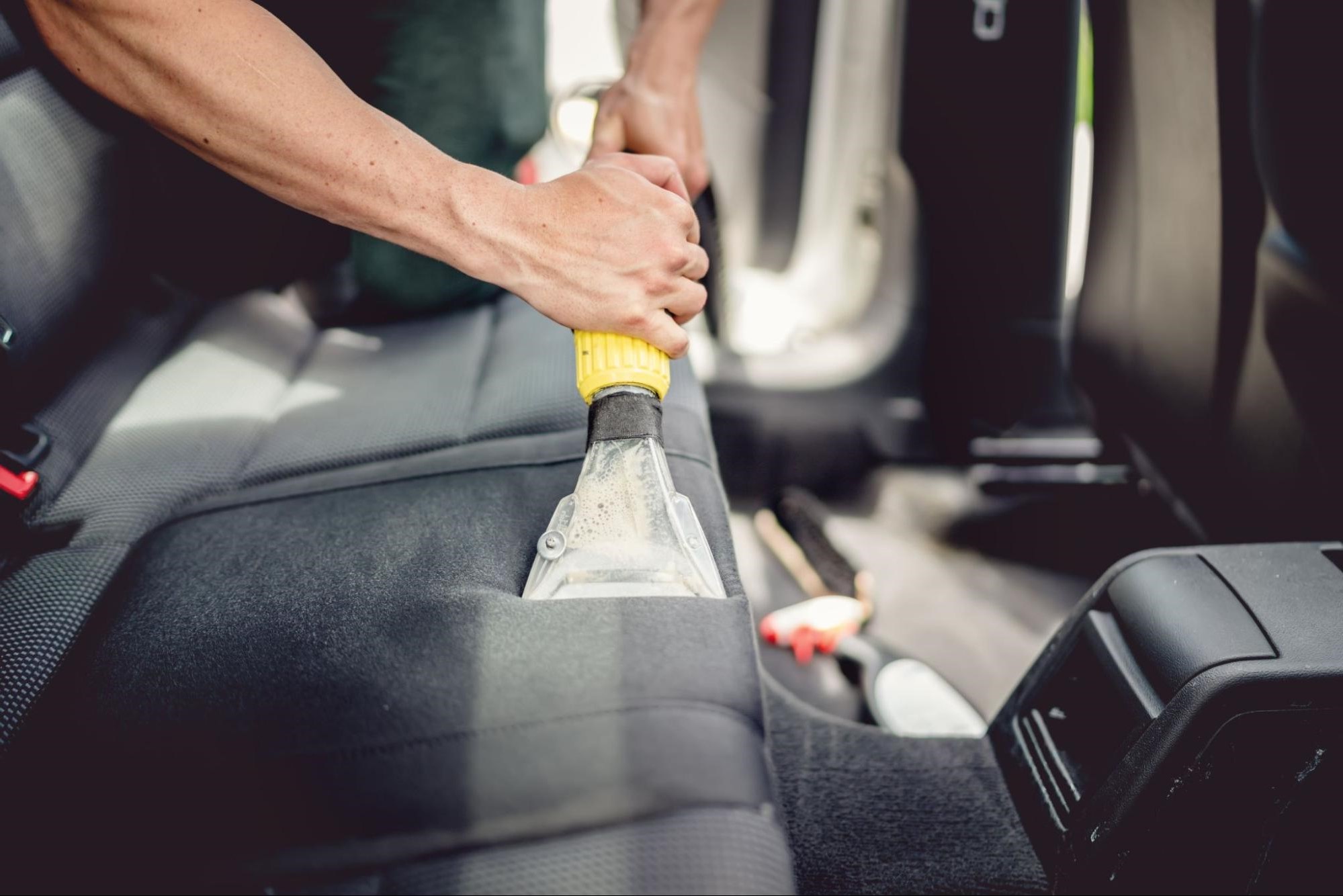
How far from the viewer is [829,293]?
172 cm

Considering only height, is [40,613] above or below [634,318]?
below

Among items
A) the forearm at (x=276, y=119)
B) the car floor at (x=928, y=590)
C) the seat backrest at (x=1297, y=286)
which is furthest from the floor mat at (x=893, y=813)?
the forearm at (x=276, y=119)

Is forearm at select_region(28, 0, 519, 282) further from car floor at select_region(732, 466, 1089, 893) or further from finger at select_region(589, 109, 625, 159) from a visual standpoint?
car floor at select_region(732, 466, 1089, 893)

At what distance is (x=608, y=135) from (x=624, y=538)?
49 centimetres

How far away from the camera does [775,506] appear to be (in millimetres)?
1560

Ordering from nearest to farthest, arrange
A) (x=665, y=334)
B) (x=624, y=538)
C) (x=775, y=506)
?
(x=624, y=538), (x=665, y=334), (x=775, y=506)

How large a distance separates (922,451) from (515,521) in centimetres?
101

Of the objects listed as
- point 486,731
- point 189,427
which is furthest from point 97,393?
point 486,731

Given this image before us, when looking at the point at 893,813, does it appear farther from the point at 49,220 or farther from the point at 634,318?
the point at 49,220

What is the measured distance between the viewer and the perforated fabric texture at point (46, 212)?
2.75 ft

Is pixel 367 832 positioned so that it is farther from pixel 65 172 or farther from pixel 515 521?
pixel 65 172

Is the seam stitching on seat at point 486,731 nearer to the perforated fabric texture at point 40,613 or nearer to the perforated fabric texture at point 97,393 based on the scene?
the perforated fabric texture at point 40,613

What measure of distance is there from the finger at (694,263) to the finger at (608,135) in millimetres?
213

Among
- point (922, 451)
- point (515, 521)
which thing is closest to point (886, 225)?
point (922, 451)
